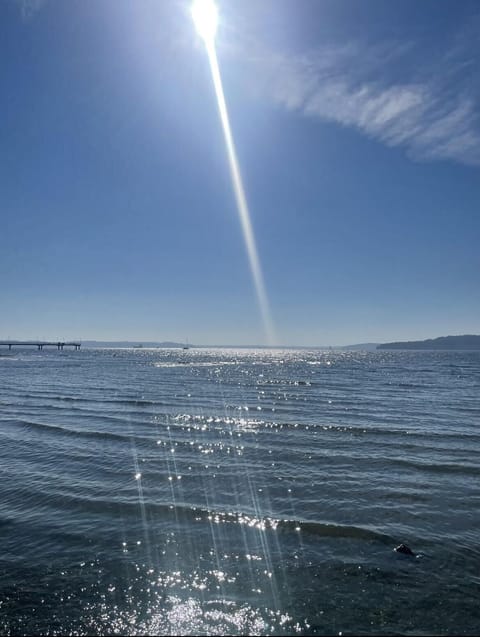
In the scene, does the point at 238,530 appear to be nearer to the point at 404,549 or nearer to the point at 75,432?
the point at 404,549

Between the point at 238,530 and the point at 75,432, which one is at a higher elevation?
the point at 75,432

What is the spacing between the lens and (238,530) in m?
9.43

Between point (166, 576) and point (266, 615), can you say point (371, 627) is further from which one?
point (166, 576)

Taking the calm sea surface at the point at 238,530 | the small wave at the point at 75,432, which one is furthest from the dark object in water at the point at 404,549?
the small wave at the point at 75,432

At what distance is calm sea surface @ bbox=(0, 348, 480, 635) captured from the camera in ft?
20.8

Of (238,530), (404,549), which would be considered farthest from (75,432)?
(404,549)

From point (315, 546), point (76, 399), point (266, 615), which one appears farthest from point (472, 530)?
point (76, 399)

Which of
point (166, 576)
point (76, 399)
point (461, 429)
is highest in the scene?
point (76, 399)

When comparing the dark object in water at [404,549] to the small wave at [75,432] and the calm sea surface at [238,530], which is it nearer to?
the calm sea surface at [238,530]

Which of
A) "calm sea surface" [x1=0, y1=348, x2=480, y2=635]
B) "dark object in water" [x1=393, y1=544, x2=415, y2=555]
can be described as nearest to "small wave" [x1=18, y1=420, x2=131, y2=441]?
"calm sea surface" [x1=0, y1=348, x2=480, y2=635]

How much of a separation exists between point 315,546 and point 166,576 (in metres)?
3.33

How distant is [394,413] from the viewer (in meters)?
26.5

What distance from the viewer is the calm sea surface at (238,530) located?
250 inches

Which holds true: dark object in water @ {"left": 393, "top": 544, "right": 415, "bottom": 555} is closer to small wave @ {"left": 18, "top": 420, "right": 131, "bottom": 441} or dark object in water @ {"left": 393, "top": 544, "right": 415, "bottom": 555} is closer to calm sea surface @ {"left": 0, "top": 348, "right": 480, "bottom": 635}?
calm sea surface @ {"left": 0, "top": 348, "right": 480, "bottom": 635}
